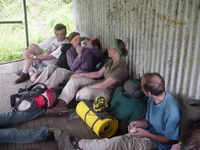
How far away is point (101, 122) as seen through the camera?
3.23 metres

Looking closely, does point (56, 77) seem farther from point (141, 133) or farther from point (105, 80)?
point (141, 133)

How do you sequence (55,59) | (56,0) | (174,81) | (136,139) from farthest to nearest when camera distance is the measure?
(56,0)
(55,59)
(174,81)
(136,139)

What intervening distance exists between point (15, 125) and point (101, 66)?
72.1 inches

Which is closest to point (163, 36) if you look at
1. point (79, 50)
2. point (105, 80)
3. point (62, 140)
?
point (105, 80)

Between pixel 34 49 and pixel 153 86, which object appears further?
pixel 34 49

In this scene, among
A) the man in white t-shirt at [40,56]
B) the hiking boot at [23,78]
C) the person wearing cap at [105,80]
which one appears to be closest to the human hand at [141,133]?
the person wearing cap at [105,80]

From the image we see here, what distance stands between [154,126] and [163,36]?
4.06ft

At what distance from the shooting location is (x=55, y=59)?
5.37m

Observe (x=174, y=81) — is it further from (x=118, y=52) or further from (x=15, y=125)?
(x=15, y=125)

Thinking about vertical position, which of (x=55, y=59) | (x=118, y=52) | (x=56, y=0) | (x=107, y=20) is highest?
(x=56, y=0)

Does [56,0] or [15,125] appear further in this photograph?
[56,0]

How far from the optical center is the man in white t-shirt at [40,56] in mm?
5211

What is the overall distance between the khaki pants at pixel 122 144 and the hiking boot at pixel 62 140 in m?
0.20

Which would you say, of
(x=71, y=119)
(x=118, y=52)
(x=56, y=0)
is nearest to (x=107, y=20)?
(x=118, y=52)
